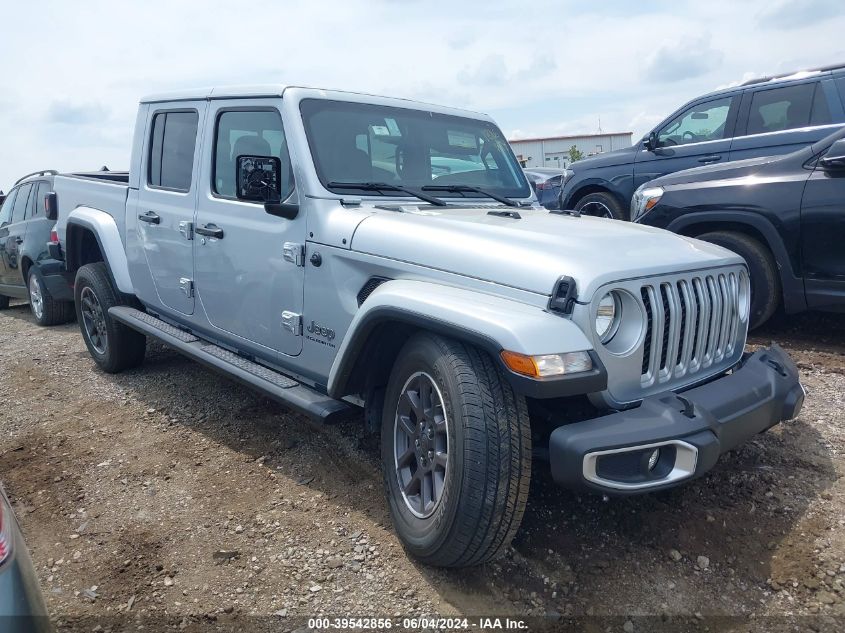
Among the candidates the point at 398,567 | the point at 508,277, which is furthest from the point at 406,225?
the point at 398,567

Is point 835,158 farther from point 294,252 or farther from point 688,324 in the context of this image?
point 294,252

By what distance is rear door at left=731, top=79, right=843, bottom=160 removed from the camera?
20.9 ft

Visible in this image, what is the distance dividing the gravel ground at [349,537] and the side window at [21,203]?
4.87 meters

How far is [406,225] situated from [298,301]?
2.45 feet

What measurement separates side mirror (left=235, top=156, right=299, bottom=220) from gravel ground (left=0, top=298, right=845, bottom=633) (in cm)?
141

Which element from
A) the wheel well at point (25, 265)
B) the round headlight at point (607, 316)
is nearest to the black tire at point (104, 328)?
the wheel well at point (25, 265)

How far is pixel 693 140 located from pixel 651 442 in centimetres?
600

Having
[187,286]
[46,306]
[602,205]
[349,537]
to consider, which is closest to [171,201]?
[187,286]

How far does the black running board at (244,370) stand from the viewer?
3170 mm

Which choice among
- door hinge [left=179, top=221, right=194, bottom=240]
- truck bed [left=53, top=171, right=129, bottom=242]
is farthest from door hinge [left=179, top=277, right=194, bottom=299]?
truck bed [left=53, top=171, right=129, bottom=242]

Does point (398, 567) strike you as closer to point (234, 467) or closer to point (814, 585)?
point (234, 467)

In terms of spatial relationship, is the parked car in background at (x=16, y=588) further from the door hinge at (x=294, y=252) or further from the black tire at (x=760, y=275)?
the black tire at (x=760, y=275)

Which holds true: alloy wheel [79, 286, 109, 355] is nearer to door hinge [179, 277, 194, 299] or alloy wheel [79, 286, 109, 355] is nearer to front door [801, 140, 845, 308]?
door hinge [179, 277, 194, 299]

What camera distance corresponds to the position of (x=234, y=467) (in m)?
3.79
